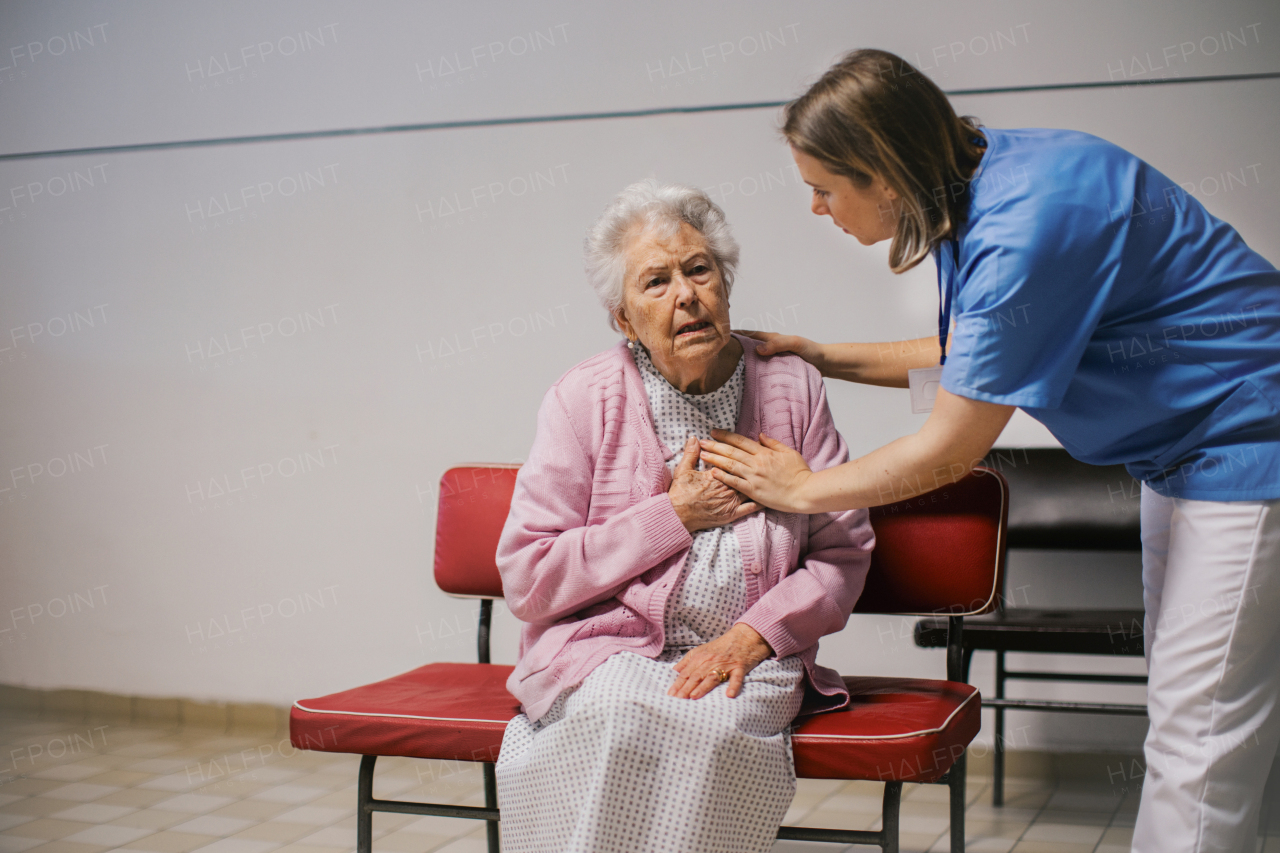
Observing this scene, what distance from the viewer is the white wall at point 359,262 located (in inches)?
121

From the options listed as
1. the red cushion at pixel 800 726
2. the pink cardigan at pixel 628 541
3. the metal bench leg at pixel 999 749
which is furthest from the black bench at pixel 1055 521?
the pink cardigan at pixel 628 541

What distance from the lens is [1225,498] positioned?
1.42 m

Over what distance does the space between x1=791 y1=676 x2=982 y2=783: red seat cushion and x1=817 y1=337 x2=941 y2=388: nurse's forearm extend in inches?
26.4

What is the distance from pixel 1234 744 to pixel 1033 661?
72.4 inches

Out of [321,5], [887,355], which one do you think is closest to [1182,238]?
[887,355]

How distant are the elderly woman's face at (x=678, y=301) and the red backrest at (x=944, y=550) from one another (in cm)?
56

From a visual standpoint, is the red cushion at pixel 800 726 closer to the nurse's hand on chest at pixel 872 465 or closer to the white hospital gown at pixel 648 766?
the white hospital gown at pixel 648 766

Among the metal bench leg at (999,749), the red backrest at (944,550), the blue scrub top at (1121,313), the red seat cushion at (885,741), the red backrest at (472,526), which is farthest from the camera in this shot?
the metal bench leg at (999,749)

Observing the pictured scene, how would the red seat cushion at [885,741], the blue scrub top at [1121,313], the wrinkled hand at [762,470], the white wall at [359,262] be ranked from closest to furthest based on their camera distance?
1. the blue scrub top at [1121,313]
2. the red seat cushion at [885,741]
3. the wrinkled hand at [762,470]
4. the white wall at [359,262]

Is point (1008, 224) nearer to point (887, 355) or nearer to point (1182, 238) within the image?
point (1182, 238)

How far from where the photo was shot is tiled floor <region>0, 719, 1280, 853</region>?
2.66 meters

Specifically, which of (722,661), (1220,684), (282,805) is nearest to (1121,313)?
(1220,684)

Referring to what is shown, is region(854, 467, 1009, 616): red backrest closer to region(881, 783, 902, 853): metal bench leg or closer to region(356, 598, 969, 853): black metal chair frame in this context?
region(356, 598, 969, 853): black metal chair frame

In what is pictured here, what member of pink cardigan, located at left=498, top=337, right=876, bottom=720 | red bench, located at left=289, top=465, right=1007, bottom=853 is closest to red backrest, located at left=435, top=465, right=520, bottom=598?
red bench, located at left=289, top=465, right=1007, bottom=853
